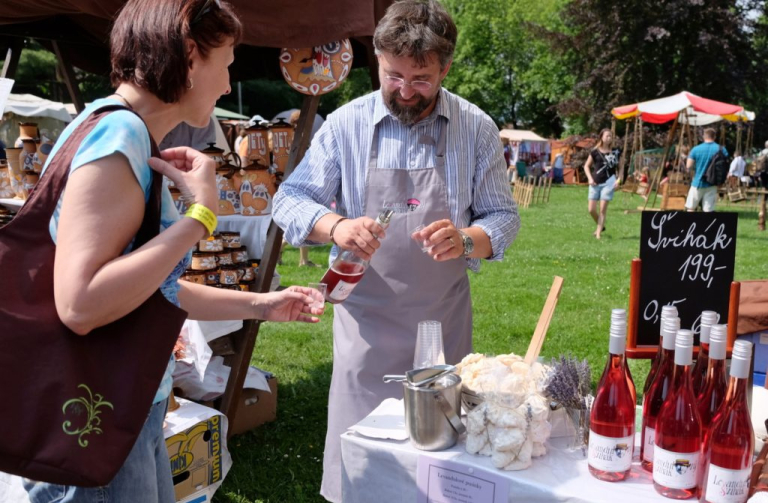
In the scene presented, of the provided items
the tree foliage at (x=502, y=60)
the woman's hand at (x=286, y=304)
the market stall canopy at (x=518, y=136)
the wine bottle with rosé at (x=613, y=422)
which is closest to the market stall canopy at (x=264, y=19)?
the woman's hand at (x=286, y=304)

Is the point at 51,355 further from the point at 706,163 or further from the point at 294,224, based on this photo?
the point at 706,163

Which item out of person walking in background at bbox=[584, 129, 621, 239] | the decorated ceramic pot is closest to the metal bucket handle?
the decorated ceramic pot

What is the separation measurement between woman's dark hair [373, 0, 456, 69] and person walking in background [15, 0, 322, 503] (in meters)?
0.78

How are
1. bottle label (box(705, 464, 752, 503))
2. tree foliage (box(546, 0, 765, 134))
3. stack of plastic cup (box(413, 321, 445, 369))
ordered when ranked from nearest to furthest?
bottle label (box(705, 464, 752, 503)) < stack of plastic cup (box(413, 321, 445, 369)) < tree foliage (box(546, 0, 765, 134))

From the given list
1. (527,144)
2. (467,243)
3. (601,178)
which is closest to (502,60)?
(527,144)

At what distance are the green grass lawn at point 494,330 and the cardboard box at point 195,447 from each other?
1.24ft

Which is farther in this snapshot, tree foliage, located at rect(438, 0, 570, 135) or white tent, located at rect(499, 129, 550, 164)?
tree foliage, located at rect(438, 0, 570, 135)

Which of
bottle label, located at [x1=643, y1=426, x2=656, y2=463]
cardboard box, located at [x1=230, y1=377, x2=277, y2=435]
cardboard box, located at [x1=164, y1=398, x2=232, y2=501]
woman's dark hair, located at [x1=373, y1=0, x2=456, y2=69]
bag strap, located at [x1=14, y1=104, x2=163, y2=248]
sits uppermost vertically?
woman's dark hair, located at [x1=373, y1=0, x2=456, y2=69]

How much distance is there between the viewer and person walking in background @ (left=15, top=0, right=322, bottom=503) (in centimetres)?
112

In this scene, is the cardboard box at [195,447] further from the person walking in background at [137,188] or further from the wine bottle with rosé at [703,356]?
the wine bottle with rosé at [703,356]

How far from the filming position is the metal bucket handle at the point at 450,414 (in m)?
1.49

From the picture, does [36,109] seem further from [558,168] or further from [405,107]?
[558,168]

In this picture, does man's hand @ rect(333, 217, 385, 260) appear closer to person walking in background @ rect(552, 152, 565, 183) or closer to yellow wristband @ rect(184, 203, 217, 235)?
yellow wristband @ rect(184, 203, 217, 235)

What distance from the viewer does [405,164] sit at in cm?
230
